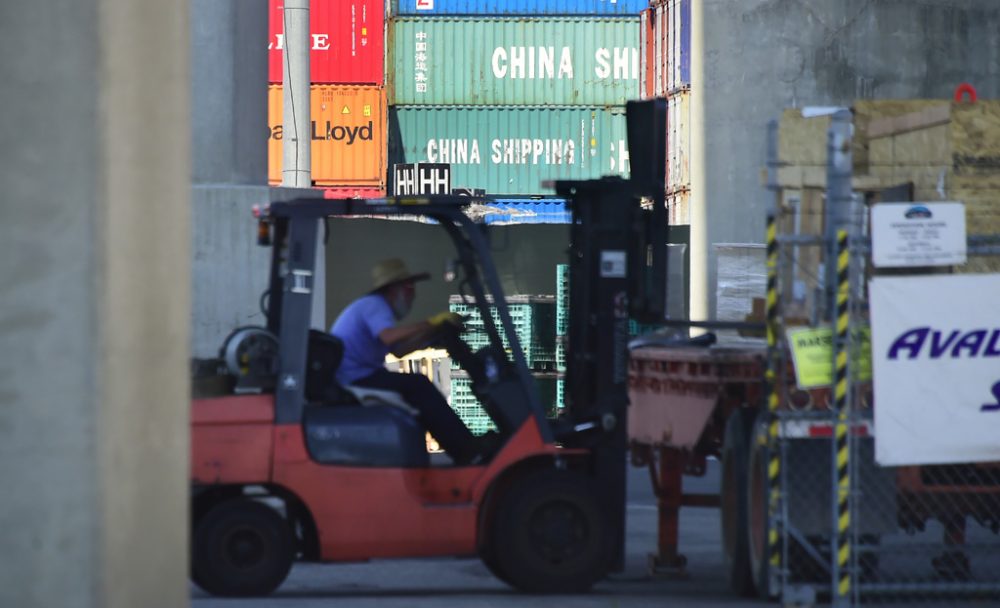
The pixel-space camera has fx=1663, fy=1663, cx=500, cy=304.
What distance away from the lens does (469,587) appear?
380 inches

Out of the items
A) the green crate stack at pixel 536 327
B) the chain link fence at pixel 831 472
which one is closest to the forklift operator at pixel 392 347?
the chain link fence at pixel 831 472

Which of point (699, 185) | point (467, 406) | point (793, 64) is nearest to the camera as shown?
point (467, 406)

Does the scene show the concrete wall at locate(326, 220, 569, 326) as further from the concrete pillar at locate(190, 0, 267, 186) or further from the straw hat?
the straw hat

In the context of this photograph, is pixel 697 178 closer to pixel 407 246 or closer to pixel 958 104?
pixel 407 246

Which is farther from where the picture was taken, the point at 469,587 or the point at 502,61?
the point at 502,61

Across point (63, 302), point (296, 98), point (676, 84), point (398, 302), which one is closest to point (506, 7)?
point (676, 84)

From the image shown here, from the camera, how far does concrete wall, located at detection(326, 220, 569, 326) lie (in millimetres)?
19562

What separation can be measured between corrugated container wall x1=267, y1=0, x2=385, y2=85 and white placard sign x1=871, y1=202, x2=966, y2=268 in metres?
31.2

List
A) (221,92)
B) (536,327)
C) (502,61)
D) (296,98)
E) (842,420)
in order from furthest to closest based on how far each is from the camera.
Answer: (502,61) → (296,98) → (536,327) → (221,92) → (842,420)

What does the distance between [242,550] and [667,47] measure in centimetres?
2175

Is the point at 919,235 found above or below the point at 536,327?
above

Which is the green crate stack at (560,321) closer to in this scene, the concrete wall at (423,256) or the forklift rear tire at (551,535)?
the concrete wall at (423,256)

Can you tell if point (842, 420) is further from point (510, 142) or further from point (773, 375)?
point (510, 142)

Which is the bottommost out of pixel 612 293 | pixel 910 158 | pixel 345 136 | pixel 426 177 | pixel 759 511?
pixel 759 511
